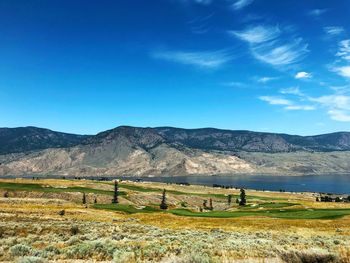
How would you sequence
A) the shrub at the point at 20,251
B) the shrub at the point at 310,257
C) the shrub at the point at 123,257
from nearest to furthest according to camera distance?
the shrub at the point at 310,257
the shrub at the point at 123,257
the shrub at the point at 20,251

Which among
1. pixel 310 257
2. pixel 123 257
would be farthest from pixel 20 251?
pixel 310 257

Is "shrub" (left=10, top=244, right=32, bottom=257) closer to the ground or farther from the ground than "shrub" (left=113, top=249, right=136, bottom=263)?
closer to the ground

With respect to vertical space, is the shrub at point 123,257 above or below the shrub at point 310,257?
below

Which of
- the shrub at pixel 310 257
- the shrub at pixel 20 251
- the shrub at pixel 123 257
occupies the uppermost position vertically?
the shrub at pixel 310 257

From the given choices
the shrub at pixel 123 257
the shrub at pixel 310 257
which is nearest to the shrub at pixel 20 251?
the shrub at pixel 123 257

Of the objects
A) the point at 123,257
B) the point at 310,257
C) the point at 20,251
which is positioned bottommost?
the point at 20,251

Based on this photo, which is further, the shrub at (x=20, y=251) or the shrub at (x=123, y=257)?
the shrub at (x=20, y=251)

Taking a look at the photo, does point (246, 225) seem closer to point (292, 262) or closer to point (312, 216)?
point (312, 216)

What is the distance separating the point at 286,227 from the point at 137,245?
28579mm

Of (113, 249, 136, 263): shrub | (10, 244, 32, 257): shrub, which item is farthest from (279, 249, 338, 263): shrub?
(10, 244, 32, 257): shrub

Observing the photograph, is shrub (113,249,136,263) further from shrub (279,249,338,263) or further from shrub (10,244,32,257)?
shrub (279,249,338,263)

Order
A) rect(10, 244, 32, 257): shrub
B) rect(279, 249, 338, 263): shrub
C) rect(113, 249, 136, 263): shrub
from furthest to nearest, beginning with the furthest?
rect(10, 244, 32, 257): shrub, rect(113, 249, 136, 263): shrub, rect(279, 249, 338, 263): shrub

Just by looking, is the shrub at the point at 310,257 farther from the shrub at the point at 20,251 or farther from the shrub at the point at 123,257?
the shrub at the point at 20,251

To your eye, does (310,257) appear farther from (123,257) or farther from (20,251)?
(20,251)
